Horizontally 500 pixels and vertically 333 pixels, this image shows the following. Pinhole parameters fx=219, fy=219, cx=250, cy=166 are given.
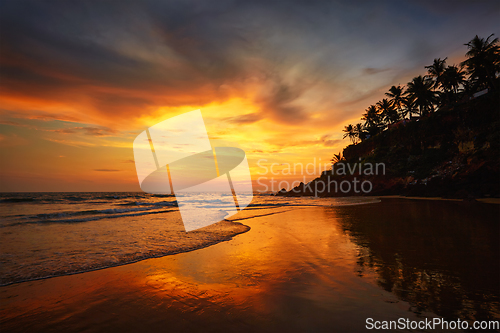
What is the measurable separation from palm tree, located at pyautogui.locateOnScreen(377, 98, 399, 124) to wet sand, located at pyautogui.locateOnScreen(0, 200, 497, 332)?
2381 inches

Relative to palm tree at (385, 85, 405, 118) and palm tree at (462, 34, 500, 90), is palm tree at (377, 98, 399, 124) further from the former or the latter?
palm tree at (462, 34, 500, 90)

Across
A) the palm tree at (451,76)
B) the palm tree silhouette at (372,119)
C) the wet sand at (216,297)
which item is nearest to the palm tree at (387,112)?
the palm tree silhouette at (372,119)

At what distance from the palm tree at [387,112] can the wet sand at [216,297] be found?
60481mm

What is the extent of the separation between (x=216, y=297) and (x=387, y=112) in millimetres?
64621

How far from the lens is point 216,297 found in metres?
3.72

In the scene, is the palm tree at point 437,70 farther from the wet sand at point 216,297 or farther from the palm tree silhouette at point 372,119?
the wet sand at point 216,297

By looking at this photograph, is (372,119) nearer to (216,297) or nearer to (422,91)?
(422,91)

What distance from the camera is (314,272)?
15.5ft

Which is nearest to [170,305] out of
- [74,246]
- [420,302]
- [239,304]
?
[239,304]

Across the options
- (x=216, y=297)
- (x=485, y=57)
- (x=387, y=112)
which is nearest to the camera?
(x=216, y=297)

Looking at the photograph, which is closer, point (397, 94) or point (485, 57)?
point (485, 57)

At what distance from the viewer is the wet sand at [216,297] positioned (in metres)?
2.96

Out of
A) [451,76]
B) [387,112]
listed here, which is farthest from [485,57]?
[387,112]

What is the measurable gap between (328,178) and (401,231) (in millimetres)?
46520
